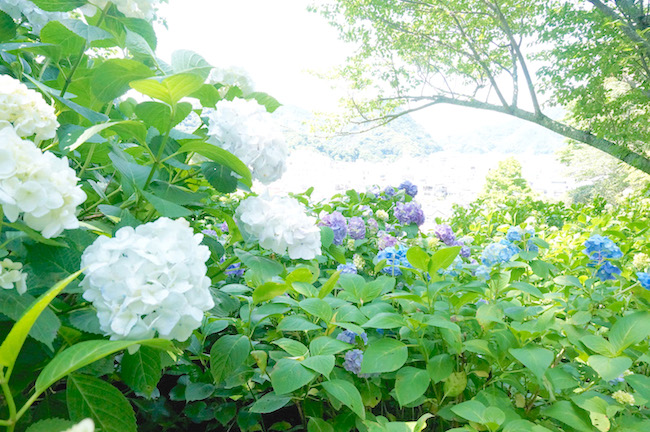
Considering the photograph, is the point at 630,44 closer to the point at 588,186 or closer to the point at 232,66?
the point at 232,66

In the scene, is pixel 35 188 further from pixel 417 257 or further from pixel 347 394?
pixel 417 257

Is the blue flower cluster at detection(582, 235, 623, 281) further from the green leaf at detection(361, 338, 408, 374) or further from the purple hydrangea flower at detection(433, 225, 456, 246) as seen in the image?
the green leaf at detection(361, 338, 408, 374)

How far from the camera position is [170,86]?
659mm

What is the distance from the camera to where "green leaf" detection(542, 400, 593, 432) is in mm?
767

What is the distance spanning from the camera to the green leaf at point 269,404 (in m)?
0.83

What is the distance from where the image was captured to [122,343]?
1.36 ft

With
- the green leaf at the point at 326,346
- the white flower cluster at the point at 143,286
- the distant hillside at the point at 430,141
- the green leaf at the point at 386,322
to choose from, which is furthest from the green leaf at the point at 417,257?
the distant hillside at the point at 430,141

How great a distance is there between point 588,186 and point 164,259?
19917 mm

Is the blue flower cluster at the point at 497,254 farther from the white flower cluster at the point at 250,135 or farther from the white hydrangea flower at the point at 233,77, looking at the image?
the white hydrangea flower at the point at 233,77

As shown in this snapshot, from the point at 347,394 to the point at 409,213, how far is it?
1230 millimetres

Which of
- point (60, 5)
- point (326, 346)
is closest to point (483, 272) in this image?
point (326, 346)

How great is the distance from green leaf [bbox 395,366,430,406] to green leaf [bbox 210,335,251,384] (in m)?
0.32

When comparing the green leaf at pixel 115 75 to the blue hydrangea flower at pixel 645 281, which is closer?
the green leaf at pixel 115 75

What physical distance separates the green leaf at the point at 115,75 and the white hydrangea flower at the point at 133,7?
0.76ft
